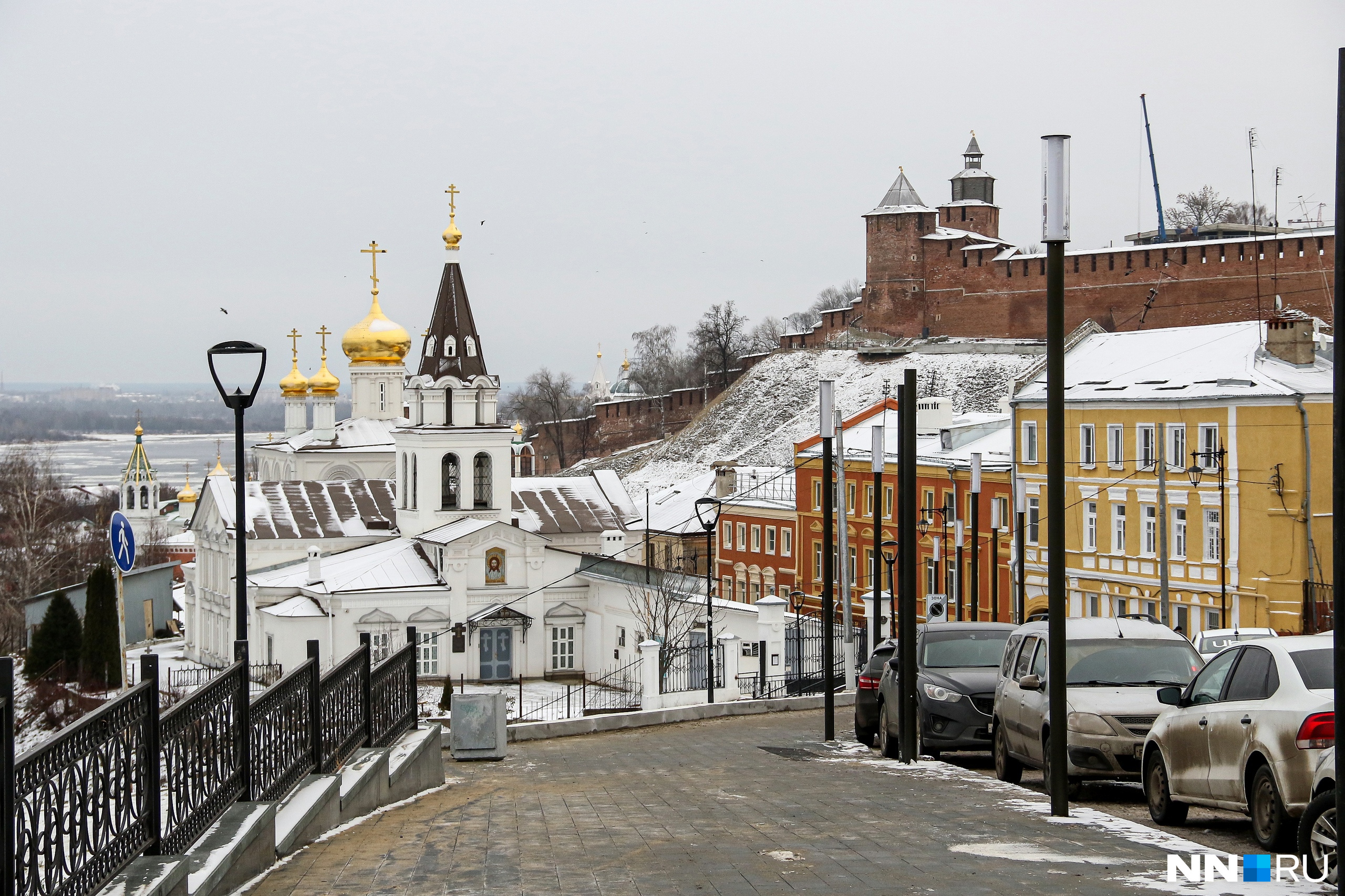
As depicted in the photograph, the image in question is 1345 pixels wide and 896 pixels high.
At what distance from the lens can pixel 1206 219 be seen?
346ft

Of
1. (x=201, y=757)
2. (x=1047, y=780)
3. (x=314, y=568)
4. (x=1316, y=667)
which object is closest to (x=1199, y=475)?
(x=314, y=568)

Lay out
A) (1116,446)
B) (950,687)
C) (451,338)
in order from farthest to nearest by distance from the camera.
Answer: (451,338) → (1116,446) → (950,687)

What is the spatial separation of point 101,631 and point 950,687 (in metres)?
34.6

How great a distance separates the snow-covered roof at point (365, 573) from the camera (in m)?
46.7

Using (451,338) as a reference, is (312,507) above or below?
below

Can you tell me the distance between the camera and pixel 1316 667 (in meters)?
8.48

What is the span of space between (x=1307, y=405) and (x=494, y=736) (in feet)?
76.6

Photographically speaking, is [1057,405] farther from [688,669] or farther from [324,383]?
[324,383]

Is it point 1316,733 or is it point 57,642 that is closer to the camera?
point 1316,733

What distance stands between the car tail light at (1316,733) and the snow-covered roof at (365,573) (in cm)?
3987

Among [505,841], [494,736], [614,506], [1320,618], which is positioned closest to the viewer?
[505,841]

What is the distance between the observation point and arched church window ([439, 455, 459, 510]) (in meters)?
51.0

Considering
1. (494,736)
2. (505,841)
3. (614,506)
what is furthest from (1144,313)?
(505,841)

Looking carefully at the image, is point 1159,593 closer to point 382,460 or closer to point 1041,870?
point 1041,870
